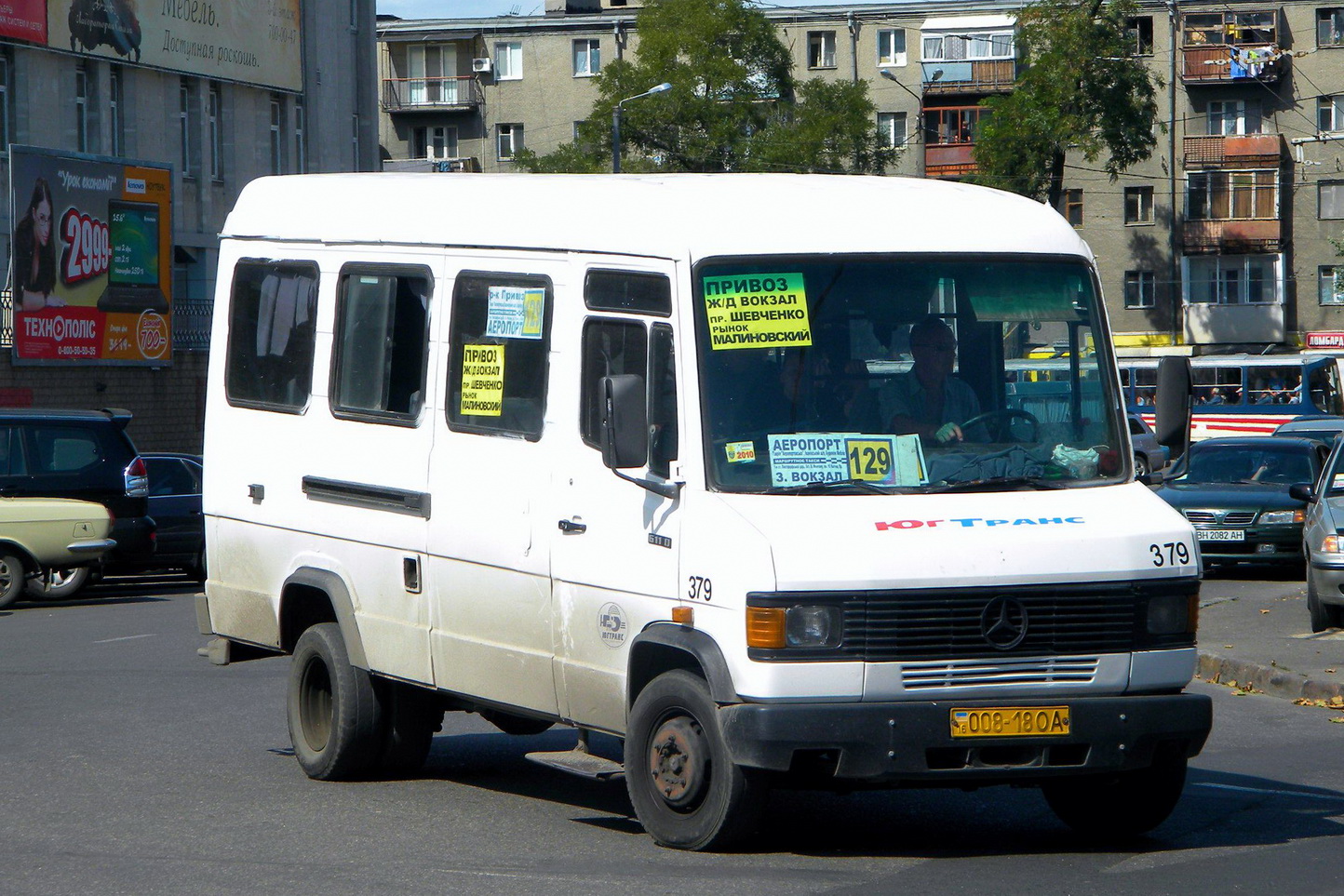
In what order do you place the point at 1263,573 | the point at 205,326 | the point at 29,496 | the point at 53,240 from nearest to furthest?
the point at 29,496 < the point at 1263,573 < the point at 53,240 < the point at 205,326

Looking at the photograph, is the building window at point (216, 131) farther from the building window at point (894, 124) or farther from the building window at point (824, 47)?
the building window at point (824, 47)

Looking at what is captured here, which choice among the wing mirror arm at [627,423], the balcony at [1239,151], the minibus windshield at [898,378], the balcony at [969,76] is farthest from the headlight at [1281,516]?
the balcony at [969,76]

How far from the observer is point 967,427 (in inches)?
290

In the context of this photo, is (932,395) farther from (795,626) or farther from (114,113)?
(114,113)


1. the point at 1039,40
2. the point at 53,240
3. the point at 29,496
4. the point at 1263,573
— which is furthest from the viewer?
the point at 1039,40

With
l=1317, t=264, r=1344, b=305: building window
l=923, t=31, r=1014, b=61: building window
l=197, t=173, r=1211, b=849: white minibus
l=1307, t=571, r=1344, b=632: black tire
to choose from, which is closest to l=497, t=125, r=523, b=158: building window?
l=923, t=31, r=1014, b=61: building window

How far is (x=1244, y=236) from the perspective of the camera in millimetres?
70312

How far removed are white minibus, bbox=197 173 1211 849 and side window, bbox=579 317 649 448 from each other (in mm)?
14

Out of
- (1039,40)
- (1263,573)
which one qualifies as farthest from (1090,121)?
(1263,573)

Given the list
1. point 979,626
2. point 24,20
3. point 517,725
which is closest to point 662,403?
point 979,626

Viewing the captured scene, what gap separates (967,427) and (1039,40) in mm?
50891

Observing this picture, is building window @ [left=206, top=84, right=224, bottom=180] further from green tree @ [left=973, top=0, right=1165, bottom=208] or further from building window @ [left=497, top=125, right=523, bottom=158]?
building window @ [left=497, top=125, right=523, bottom=158]

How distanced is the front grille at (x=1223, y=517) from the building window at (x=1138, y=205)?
51307 millimetres

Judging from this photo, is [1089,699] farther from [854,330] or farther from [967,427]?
[854,330]
